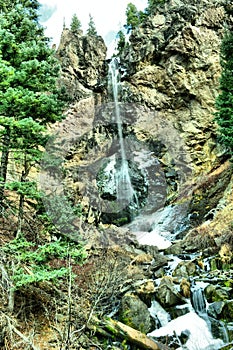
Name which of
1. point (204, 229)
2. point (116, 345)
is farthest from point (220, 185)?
point (116, 345)

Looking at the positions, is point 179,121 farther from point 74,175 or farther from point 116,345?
point 116,345

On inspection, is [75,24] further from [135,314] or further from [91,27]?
[135,314]

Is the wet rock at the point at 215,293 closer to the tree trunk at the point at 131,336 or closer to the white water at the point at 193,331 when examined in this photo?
the white water at the point at 193,331

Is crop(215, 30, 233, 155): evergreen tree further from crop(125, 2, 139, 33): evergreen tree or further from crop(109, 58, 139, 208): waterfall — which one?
crop(125, 2, 139, 33): evergreen tree

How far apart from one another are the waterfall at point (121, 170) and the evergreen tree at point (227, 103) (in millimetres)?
9913

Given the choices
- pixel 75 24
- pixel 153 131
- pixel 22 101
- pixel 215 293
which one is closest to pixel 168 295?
pixel 215 293

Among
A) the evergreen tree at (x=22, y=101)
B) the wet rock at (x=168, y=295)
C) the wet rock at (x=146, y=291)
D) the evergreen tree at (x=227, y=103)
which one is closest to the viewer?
the evergreen tree at (x=22, y=101)

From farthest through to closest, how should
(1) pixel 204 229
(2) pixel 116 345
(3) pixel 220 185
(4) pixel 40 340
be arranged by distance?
(3) pixel 220 185 → (1) pixel 204 229 → (2) pixel 116 345 → (4) pixel 40 340

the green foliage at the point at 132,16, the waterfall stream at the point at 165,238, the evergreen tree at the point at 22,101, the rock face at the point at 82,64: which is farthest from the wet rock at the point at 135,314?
the green foliage at the point at 132,16

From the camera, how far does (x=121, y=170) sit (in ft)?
78.8

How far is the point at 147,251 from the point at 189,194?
24.4 ft

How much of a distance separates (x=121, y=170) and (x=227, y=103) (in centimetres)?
1175

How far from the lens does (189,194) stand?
1969 cm

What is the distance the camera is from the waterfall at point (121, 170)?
22.6 meters
